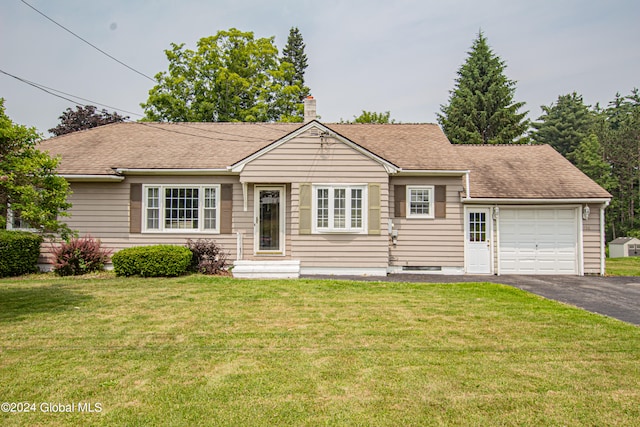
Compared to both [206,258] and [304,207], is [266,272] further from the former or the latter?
[304,207]

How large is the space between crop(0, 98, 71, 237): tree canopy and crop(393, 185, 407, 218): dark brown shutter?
9.01 metres

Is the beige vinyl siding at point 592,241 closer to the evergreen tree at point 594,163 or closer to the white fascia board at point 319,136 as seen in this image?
the white fascia board at point 319,136

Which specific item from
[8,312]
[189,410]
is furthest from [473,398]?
[8,312]

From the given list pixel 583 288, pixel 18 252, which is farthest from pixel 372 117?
pixel 18 252

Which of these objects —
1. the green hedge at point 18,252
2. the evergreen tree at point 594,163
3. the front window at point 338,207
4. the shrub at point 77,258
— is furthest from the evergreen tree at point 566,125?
the green hedge at point 18,252

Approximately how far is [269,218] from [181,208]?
9.37 ft

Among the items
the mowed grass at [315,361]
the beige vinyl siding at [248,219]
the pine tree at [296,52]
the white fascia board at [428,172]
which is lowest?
the mowed grass at [315,361]

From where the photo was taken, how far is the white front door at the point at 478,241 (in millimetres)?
13453

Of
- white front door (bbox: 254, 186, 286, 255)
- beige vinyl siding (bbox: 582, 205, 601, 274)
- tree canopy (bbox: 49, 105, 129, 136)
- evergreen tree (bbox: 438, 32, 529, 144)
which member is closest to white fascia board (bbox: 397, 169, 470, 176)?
white front door (bbox: 254, 186, 286, 255)

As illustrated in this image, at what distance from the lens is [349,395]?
13.6 feet

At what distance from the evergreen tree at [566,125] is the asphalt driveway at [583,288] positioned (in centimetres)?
3568

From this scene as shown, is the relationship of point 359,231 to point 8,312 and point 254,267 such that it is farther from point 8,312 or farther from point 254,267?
point 8,312

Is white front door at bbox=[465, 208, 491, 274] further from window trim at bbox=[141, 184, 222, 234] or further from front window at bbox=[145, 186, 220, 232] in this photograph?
front window at bbox=[145, 186, 220, 232]

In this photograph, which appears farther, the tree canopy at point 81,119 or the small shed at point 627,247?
the tree canopy at point 81,119
